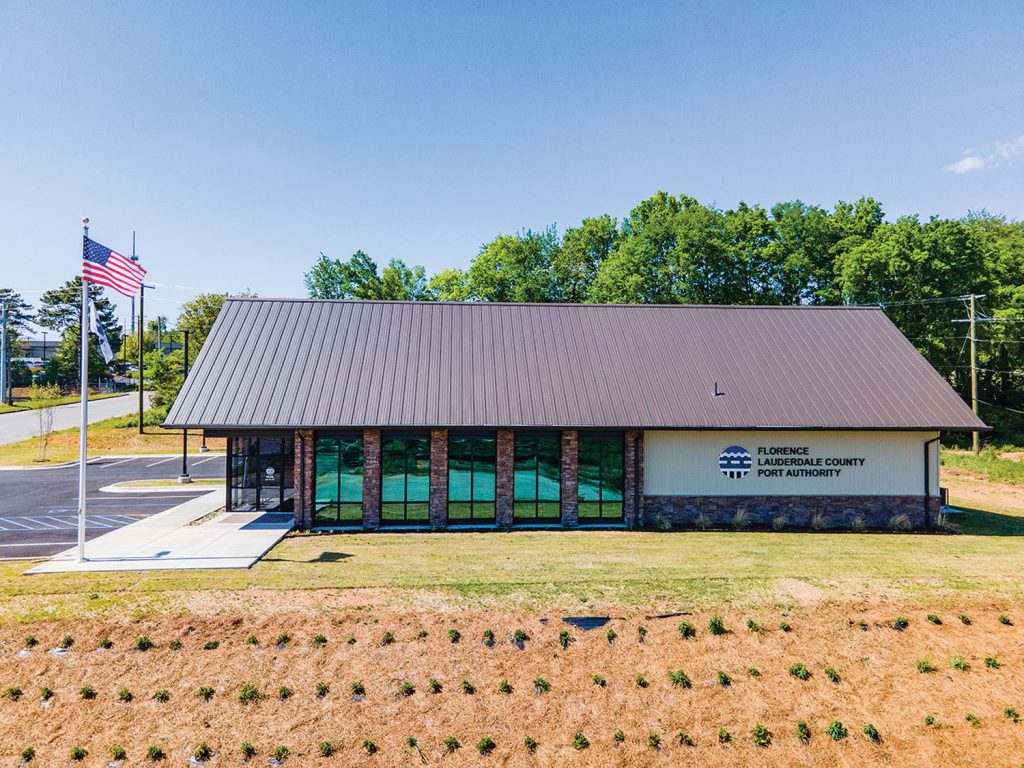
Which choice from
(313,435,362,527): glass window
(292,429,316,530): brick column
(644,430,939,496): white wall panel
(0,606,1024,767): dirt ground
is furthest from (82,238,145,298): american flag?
(644,430,939,496): white wall panel

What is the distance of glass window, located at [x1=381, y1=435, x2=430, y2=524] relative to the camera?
57.4 ft

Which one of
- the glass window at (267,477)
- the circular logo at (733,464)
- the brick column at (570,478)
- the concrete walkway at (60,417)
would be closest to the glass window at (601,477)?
the brick column at (570,478)

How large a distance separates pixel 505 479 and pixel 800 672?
32.1ft

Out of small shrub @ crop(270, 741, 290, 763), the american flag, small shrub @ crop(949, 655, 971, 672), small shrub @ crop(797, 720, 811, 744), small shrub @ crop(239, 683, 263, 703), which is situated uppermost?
the american flag

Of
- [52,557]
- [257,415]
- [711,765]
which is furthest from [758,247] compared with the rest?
[52,557]

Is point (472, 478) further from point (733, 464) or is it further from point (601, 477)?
point (733, 464)

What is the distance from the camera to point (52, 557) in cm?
1414

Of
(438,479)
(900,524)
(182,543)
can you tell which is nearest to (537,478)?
(438,479)

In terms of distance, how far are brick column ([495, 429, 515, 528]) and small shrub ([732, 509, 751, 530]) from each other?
23.1ft

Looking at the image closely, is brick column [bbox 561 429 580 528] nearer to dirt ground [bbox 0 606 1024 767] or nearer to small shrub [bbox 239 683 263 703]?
dirt ground [bbox 0 606 1024 767]

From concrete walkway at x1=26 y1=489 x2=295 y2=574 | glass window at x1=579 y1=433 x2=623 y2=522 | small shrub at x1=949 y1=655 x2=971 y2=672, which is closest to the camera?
small shrub at x1=949 y1=655 x2=971 y2=672

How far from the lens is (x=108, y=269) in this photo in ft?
44.6

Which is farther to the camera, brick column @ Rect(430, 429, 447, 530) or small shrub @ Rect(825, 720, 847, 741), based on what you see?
brick column @ Rect(430, 429, 447, 530)

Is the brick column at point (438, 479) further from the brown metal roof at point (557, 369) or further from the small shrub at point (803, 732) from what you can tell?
the small shrub at point (803, 732)
